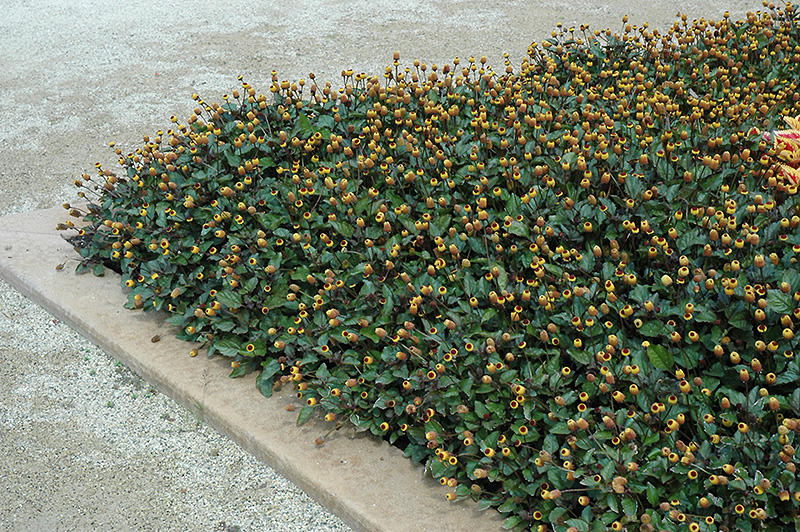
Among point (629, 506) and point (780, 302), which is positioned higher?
point (780, 302)

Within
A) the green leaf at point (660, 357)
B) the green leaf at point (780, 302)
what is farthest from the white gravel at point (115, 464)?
the green leaf at point (780, 302)

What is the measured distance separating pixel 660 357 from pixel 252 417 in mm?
1450

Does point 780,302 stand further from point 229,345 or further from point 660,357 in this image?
point 229,345

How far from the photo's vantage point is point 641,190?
3.02 metres

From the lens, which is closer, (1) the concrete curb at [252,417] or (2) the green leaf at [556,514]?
(2) the green leaf at [556,514]

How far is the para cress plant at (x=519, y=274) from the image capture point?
232 cm

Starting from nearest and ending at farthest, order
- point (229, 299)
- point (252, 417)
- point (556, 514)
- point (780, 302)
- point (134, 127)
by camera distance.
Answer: point (556, 514), point (780, 302), point (252, 417), point (229, 299), point (134, 127)

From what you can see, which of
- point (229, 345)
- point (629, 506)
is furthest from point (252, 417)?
point (629, 506)

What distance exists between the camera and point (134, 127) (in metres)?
6.00

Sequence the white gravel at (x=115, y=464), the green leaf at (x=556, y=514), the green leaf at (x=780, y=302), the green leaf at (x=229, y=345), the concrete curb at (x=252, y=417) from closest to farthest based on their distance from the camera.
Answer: the green leaf at (x=556, y=514)
the green leaf at (x=780, y=302)
the concrete curb at (x=252, y=417)
the white gravel at (x=115, y=464)
the green leaf at (x=229, y=345)

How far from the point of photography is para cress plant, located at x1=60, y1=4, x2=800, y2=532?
2.32 m

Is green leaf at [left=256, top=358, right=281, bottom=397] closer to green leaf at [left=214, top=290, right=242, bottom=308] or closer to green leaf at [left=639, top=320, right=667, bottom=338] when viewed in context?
green leaf at [left=214, top=290, right=242, bottom=308]

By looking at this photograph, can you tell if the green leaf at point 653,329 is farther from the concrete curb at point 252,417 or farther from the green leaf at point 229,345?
the green leaf at point 229,345

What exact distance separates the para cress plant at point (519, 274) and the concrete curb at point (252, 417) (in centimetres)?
7
